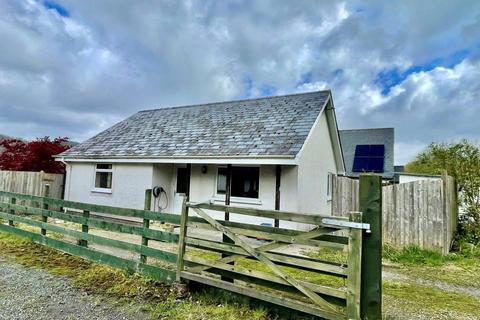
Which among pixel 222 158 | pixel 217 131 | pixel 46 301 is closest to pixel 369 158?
pixel 217 131

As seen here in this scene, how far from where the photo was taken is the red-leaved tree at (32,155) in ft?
48.4

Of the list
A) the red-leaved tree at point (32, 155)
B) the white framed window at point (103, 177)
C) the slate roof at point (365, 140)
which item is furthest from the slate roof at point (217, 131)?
the slate roof at point (365, 140)

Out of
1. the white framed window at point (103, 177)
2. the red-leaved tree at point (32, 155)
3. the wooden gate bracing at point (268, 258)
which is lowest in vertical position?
the wooden gate bracing at point (268, 258)

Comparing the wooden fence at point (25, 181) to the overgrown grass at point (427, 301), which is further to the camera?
the wooden fence at point (25, 181)

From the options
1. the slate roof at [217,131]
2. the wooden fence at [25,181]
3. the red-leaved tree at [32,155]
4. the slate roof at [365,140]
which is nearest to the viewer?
the slate roof at [217,131]

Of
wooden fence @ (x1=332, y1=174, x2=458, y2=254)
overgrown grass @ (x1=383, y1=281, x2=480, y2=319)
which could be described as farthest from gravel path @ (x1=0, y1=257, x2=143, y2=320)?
wooden fence @ (x1=332, y1=174, x2=458, y2=254)

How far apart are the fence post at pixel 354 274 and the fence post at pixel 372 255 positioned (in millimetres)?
170

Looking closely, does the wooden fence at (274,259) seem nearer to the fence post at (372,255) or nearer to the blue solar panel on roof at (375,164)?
the fence post at (372,255)

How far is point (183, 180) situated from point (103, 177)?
4119mm

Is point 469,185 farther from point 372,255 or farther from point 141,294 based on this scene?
point 141,294

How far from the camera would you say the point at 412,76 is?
1623cm

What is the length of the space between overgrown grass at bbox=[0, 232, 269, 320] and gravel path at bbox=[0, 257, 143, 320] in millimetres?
181

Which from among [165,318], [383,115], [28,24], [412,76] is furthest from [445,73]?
[28,24]

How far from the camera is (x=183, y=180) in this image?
11781mm
